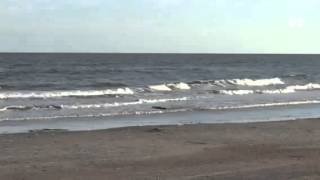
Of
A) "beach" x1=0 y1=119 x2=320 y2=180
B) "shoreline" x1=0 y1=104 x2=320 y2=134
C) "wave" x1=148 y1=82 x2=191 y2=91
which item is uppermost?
"wave" x1=148 y1=82 x2=191 y2=91

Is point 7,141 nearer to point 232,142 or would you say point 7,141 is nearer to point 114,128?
point 114,128

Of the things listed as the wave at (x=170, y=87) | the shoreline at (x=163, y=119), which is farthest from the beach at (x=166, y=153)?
the wave at (x=170, y=87)

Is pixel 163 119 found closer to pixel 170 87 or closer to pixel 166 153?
pixel 166 153

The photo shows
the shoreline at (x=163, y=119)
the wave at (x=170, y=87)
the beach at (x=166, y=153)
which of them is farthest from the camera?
the wave at (x=170, y=87)

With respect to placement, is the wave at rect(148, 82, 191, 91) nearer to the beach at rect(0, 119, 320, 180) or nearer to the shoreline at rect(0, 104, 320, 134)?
the shoreline at rect(0, 104, 320, 134)

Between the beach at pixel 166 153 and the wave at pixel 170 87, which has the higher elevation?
the wave at pixel 170 87

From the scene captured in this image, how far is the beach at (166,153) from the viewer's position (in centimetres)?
894

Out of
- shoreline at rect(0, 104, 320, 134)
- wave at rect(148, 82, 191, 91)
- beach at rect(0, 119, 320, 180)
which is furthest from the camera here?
wave at rect(148, 82, 191, 91)

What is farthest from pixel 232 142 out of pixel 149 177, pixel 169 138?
pixel 149 177

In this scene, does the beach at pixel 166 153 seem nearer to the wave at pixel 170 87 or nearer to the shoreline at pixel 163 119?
the shoreline at pixel 163 119

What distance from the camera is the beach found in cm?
894

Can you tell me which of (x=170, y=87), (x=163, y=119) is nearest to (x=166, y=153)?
(x=163, y=119)

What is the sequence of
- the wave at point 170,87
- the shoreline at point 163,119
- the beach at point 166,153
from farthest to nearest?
the wave at point 170,87 → the shoreline at point 163,119 → the beach at point 166,153

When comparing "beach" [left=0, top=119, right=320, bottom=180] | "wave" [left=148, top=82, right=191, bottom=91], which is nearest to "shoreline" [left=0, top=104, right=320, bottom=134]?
"beach" [left=0, top=119, right=320, bottom=180]
